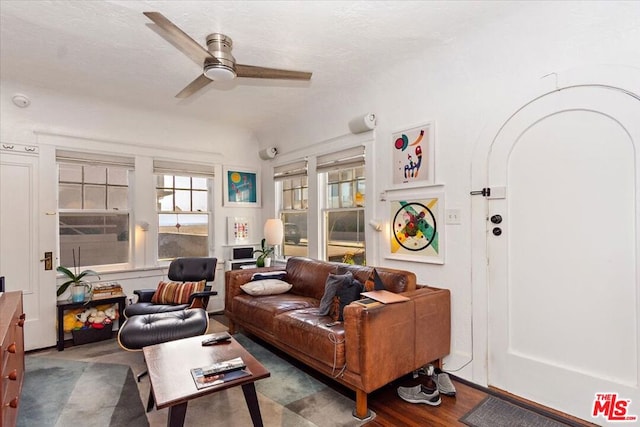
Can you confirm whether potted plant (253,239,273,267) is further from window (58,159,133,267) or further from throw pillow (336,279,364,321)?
throw pillow (336,279,364,321)

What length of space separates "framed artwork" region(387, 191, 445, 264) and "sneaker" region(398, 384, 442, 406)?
100 centimetres

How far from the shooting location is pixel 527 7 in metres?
2.25

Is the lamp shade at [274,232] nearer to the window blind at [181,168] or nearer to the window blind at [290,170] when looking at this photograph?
the window blind at [290,170]

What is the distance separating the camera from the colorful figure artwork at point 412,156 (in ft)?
9.64

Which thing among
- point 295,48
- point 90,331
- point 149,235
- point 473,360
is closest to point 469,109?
point 295,48

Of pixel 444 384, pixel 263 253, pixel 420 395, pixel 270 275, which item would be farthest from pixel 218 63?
pixel 263 253

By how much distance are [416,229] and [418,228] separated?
0.08 feet

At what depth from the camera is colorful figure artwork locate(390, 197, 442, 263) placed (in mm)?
2877

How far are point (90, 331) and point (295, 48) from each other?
11.9ft

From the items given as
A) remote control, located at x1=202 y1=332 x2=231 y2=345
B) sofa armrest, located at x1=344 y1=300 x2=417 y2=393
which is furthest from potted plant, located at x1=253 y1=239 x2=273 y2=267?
sofa armrest, located at x1=344 y1=300 x2=417 y2=393

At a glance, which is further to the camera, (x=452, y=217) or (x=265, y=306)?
(x=265, y=306)

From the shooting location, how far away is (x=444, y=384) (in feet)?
8.09

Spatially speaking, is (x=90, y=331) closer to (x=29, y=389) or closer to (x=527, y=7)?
(x=29, y=389)

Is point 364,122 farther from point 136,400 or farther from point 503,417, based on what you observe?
point 136,400
